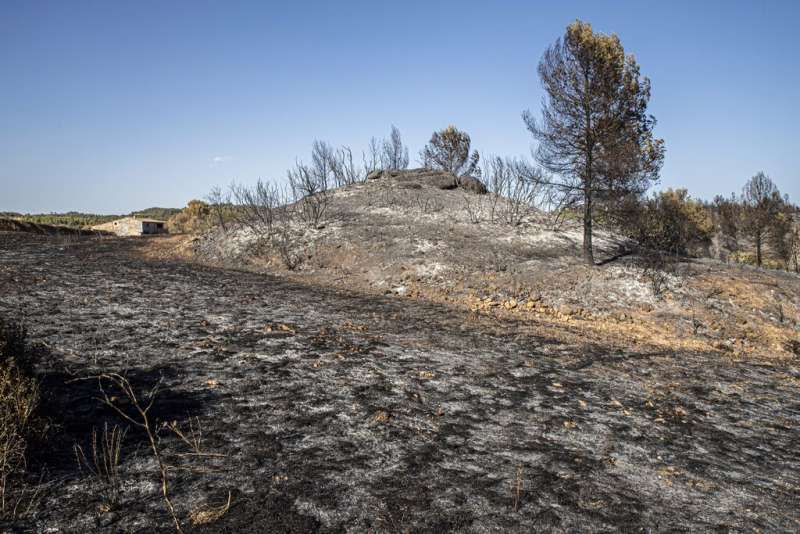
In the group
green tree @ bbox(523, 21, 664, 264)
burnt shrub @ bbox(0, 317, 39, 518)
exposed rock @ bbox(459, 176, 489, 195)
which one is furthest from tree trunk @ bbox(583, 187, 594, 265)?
exposed rock @ bbox(459, 176, 489, 195)

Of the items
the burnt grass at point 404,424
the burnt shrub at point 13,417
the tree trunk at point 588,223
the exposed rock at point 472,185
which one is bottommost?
the burnt grass at point 404,424

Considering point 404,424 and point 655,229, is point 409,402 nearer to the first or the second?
point 404,424

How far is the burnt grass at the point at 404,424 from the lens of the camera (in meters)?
3.19

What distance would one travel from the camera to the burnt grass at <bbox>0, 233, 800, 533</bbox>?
3.19 m

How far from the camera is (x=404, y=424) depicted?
454 centimetres

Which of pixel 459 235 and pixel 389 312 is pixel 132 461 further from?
pixel 459 235

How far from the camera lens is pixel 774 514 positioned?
11.4 feet

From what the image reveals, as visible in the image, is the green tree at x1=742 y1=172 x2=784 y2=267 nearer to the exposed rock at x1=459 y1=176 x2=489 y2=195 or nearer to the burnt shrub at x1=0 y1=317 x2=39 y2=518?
the exposed rock at x1=459 y1=176 x2=489 y2=195

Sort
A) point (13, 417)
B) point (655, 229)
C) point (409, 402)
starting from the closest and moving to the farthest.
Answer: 1. point (13, 417)
2. point (409, 402)
3. point (655, 229)

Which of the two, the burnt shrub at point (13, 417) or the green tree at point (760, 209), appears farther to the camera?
the green tree at point (760, 209)

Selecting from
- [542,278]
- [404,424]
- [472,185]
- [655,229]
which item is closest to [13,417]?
[404,424]

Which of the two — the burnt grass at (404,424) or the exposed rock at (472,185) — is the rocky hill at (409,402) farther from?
the exposed rock at (472,185)

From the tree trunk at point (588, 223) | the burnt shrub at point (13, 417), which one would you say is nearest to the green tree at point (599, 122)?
the tree trunk at point (588, 223)

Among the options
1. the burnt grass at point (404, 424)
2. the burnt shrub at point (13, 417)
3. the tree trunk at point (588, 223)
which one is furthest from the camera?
the tree trunk at point (588, 223)
